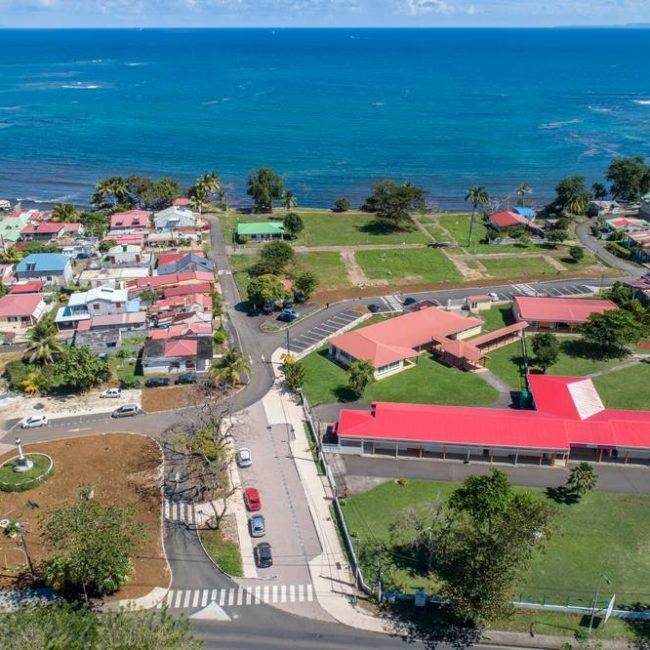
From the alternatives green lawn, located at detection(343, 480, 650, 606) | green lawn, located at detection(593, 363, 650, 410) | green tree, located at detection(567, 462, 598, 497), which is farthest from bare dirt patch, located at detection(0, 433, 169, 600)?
green lawn, located at detection(593, 363, 650, 410)

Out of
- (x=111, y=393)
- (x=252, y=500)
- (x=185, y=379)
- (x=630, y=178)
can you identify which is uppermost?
(x=630, y=178)

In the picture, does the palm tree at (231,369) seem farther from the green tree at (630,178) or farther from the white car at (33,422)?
the green tree at (630,178)

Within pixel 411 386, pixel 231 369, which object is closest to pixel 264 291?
pixel 231 369

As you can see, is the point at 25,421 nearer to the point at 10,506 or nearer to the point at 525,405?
the point at 10,506

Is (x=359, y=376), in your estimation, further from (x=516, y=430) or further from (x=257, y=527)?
(x=257, y=527)

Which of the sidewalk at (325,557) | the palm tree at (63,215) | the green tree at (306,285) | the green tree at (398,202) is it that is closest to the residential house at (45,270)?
the palm tree at (63,215)

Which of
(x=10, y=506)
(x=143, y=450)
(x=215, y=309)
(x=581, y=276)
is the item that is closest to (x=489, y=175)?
(x=581, y=276)
